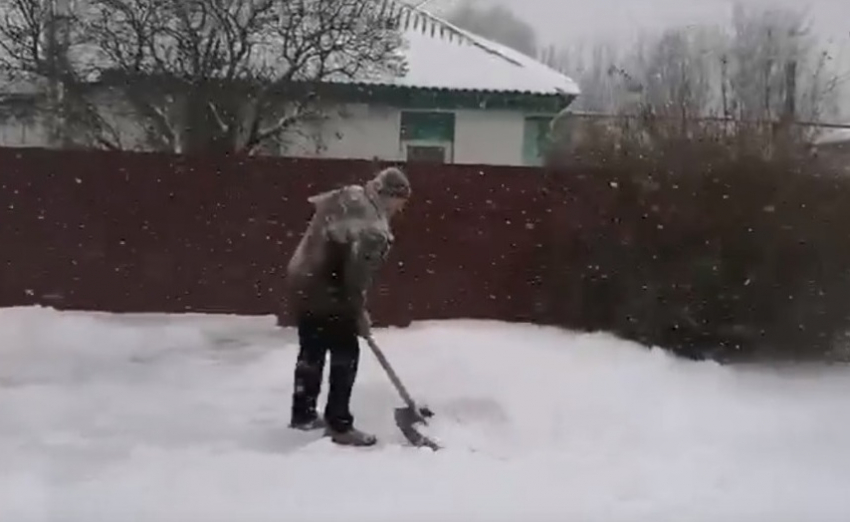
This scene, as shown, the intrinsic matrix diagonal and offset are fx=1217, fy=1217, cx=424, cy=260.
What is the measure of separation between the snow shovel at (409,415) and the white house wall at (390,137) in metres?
4.97

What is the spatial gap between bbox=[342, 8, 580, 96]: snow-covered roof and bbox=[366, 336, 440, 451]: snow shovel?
5922 millimetres

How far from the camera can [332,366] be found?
631 centimetres

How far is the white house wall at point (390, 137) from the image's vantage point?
40.6 feet

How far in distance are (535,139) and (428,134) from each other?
5.18 ft

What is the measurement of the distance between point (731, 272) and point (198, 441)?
4.38 meters

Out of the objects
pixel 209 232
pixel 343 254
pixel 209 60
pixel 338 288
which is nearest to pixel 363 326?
pixel 338 288

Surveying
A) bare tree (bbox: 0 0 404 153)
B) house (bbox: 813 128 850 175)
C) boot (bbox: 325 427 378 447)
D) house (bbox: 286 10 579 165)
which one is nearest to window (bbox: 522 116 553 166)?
house (bbox: 286 10 579 165)

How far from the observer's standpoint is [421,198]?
10531 mm

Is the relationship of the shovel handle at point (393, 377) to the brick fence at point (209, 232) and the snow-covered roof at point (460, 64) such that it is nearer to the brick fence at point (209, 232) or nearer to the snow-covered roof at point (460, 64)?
the brick fence at point (209, 232)

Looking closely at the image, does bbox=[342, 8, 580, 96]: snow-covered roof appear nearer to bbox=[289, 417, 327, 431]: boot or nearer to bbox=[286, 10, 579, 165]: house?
bbox=[286, 10, 579, 165]: house

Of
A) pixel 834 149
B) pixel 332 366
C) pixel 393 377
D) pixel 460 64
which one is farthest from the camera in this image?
pixel 460 64

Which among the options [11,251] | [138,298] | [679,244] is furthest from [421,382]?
[11,251]

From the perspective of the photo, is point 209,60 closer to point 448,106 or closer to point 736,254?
point 448,106

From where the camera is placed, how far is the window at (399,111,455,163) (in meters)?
13.4
